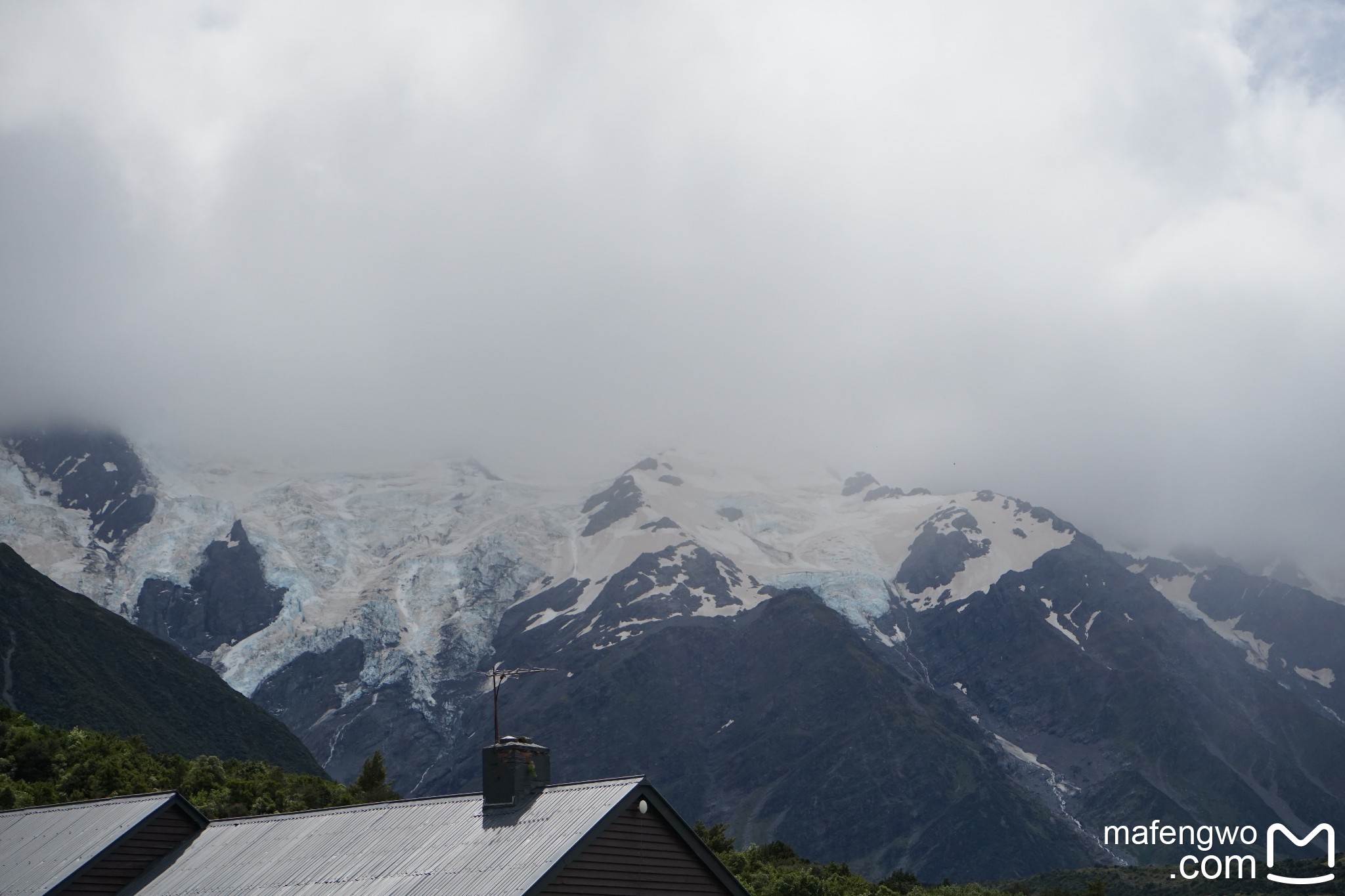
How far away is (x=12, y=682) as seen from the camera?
620 feet

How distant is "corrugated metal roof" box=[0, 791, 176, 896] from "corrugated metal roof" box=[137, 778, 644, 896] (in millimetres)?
2138

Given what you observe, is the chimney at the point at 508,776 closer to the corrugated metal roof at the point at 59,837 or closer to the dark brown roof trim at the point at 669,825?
the dark brown roof trim at the point at 669,825

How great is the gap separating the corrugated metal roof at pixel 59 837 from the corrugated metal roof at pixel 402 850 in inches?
84.2

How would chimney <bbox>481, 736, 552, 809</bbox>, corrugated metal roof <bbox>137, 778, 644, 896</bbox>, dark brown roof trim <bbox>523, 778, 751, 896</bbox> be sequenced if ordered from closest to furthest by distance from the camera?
dark brown roof trim <bbox>523, 778, 751, 896</bbox> < corrugated metal roof <bbox>137, 778, 644, 896</bbox> < chimney <bbox>481, 736, 552, 809</bbox>

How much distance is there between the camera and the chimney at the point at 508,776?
37.2m

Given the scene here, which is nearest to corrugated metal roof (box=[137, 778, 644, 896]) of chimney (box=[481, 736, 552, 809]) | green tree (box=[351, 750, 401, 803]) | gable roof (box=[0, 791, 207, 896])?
chimney (box=[481, 736, 552, 809])

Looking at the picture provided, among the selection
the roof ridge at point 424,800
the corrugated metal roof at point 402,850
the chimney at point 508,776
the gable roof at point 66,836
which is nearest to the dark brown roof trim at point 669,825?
the corrugated metal roof at point 402,850

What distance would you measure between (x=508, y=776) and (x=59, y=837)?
58.9 ft

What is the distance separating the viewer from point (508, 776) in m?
37.2

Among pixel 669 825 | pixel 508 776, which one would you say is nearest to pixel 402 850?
pixel 508 776

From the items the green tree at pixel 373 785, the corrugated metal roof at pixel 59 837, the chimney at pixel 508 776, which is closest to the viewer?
the chimney at pixel 508 776

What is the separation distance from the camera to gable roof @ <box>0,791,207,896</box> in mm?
43156

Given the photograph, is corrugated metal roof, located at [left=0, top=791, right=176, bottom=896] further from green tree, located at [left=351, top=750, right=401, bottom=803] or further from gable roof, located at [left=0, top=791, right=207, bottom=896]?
green tree, located at [left=351, top=750, right=401, bottom=803]

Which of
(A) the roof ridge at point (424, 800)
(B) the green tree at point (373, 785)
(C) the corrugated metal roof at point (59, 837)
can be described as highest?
(A) the roof ridge at point (424, 800)
